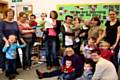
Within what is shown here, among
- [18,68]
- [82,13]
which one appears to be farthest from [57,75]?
[82,13]

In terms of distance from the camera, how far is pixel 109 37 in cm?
537

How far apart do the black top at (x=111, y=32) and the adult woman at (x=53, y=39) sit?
1228 mm

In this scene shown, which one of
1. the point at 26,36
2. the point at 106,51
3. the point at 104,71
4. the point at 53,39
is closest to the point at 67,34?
the point at 53,39

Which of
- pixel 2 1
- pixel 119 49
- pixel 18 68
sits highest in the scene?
pixel 2 1

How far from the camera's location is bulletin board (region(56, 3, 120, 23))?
860cm

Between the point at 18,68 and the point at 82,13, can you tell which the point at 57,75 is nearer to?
the point at 18,68

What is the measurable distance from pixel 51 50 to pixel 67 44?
456 mm

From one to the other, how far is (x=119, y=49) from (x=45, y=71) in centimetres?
164

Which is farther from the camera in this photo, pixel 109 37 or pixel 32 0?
pixel 32 0

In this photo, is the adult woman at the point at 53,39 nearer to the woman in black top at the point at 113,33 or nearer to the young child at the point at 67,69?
the young child at the point at 67,69

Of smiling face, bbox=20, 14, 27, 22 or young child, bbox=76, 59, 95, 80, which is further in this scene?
smiling face, bbox=20, 14, 27, 22

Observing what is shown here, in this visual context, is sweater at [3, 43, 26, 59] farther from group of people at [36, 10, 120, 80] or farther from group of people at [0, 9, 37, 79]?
group of people at [36, 10, 120, 80]

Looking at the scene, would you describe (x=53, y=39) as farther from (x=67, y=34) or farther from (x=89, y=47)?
(x=89, y=47)

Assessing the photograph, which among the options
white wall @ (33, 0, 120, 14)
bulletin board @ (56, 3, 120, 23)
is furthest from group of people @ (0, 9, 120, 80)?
white wall @ (33, 0, 120, 14)
